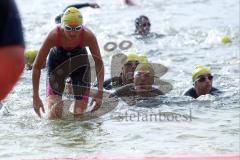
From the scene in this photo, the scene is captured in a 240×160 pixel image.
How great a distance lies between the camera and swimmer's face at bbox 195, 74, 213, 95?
9445 millimetres

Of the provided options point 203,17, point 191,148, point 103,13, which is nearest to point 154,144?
point 191,148

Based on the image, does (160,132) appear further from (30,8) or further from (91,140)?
(30,8)

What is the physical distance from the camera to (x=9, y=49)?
2064 millimetres

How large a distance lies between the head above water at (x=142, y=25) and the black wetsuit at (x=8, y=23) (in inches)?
559

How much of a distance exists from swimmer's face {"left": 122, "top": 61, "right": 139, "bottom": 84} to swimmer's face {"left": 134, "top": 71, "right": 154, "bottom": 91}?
0.35 metres

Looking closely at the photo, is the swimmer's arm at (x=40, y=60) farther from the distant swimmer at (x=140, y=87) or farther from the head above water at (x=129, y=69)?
the head above water at (x=129, y=69)

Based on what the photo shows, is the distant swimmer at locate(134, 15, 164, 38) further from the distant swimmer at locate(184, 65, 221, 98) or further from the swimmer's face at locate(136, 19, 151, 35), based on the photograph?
the distant swimmer at locate(184, 65, 221, 98)

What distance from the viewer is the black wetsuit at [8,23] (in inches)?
80.9

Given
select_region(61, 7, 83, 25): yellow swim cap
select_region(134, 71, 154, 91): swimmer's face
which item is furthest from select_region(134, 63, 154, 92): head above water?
select_region(61, 7, 83, 25): yellow swim cap

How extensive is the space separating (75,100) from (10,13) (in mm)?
6208

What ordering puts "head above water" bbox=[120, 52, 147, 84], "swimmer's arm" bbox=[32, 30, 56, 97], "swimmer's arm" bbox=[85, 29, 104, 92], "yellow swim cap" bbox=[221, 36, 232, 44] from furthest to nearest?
"yellow swim cap" bbox=[221, 36, 232, 44] < "head above water" bbox=[120, 52, 147, 84] < "swimmer's arm" bbox=[85, 29, 104, 92] < "swimmer's arm" bbox=[32, 30, 56, 97]

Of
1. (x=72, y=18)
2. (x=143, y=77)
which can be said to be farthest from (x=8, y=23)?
(x=143, y=77)

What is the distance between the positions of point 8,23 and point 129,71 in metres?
7.56

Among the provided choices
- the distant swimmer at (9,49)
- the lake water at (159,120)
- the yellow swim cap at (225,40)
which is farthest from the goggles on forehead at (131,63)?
the distant swimmer at (9,49)
